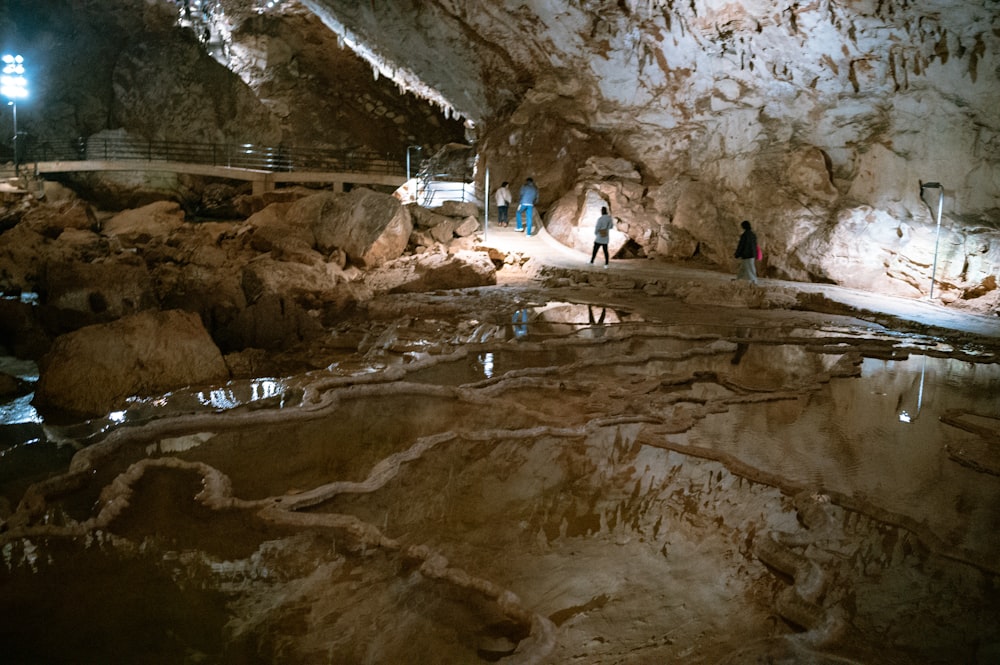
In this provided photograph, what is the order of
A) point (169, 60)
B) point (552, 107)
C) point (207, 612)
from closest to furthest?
point (207, 612) < point (552, 107) < point (169, 60)

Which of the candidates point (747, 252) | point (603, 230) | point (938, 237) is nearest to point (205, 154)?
point (603, 230)

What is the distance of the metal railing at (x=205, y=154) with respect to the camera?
2586cm

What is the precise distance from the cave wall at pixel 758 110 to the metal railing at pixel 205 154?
848cm

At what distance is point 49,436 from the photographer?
612 centimetres

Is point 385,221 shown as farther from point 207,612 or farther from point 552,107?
point 207,612

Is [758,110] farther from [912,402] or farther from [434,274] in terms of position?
[912,402]

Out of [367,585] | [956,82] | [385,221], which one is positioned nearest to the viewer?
[367,585]

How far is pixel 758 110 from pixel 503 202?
22.0 feet

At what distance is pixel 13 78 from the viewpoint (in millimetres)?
23562

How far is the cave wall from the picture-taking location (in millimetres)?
12773

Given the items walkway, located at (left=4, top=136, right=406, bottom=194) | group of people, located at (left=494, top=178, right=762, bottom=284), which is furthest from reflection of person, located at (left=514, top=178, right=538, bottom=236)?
walkway, located at (left=4, top=136, right=406, bottom=194)

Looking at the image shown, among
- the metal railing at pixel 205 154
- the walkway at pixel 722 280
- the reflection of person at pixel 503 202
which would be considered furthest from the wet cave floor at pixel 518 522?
the metal railing at pixel 205 154

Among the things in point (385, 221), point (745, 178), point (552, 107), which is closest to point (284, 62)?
point (552, 107)

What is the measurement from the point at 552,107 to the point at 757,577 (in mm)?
16999
